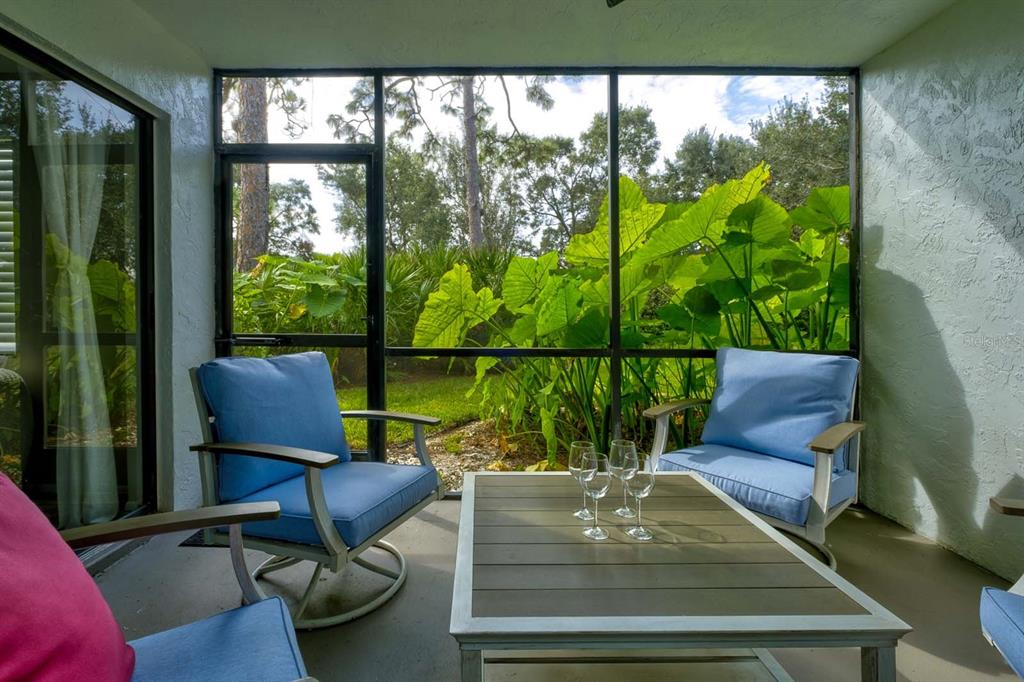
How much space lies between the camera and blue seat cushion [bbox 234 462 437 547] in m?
1.72

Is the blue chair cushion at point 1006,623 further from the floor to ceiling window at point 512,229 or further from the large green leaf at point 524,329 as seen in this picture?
the large green leaf at point 524,329

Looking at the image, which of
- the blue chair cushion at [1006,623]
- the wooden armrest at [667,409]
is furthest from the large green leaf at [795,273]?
the blue chair cushion at [1006,623]

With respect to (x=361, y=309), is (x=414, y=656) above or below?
below

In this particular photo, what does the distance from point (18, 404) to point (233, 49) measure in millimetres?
2133

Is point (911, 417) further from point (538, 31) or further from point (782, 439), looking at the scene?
point (538, 31)

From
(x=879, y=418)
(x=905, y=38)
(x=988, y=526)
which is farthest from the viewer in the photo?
(x=879, y=418)

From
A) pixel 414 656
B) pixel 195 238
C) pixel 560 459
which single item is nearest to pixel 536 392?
pixel 560 459

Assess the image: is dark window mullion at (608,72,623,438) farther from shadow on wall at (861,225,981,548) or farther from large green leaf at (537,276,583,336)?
shadow on wall at (861,225,981,548)

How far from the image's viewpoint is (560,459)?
3213 mm

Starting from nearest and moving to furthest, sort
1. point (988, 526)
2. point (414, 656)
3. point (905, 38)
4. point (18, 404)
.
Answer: point (414, 656), point (18, 404), point (988, 526), point (905, 38)

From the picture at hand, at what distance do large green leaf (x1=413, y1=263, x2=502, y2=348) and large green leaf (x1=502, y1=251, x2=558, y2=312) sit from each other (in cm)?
11

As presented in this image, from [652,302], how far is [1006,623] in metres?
2.26

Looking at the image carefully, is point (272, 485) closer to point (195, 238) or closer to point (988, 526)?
point (195, 238)

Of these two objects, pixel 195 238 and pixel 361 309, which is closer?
pixel 195 238
